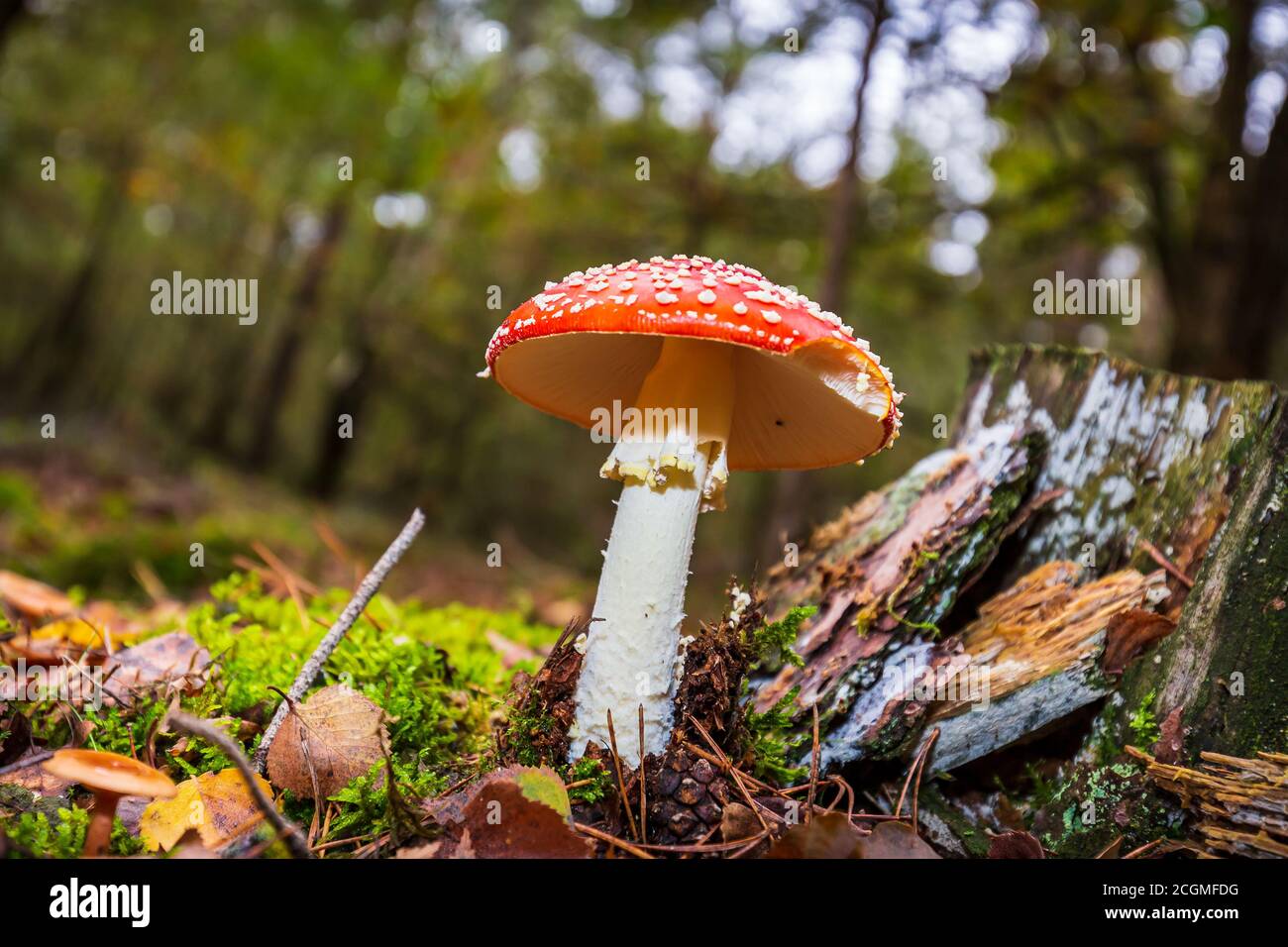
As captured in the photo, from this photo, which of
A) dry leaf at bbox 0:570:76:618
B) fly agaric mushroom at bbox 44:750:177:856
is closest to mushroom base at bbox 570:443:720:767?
fly agaric mushroom at bbox 44:750:177:856

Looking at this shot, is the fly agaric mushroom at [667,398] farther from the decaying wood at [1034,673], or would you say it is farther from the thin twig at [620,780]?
the decaying wood at [1034,673]

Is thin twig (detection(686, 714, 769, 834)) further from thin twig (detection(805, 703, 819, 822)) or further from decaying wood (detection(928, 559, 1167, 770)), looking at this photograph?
decaying wood (detection(928, 559, 1167, 770))

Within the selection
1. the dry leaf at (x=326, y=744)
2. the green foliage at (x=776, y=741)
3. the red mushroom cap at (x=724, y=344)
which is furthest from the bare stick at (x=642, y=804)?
the red mushroom cap at (x=724, y=344)

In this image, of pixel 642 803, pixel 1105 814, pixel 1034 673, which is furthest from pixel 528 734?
pixel 1105 814

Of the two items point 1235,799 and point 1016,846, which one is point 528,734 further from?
point 1235,799

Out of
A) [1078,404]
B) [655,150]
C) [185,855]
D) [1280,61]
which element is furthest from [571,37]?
[185,855]
